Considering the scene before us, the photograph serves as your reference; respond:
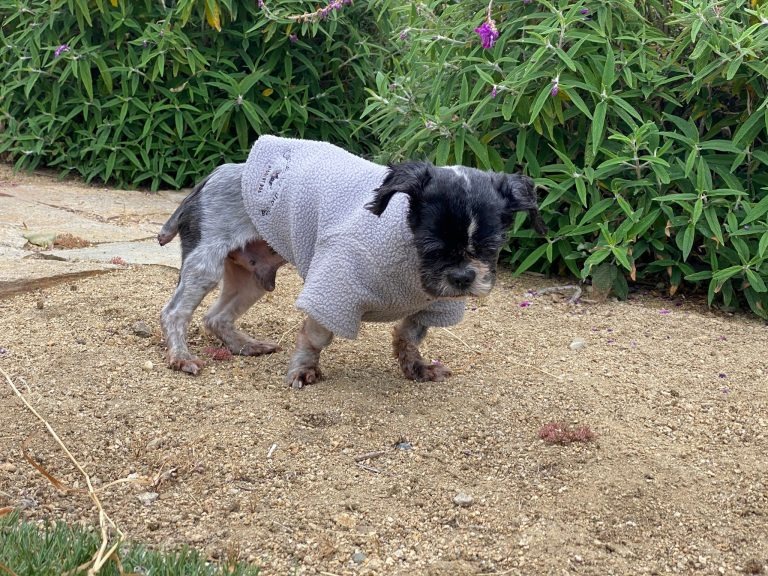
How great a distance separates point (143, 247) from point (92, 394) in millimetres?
3019

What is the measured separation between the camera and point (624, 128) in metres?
6.52

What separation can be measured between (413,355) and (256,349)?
1002mm

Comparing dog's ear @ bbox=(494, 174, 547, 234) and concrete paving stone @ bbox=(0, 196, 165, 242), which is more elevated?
dog's ear @ bbox=(494, 174, 547, 234)

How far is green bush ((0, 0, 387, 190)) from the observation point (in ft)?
29.6

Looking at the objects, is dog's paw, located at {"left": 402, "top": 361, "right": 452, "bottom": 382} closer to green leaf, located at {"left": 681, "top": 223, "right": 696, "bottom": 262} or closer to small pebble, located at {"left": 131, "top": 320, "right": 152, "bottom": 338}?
small pebble, located at {"left": 131, "top": 320, "right": 152, "bottom": 338}

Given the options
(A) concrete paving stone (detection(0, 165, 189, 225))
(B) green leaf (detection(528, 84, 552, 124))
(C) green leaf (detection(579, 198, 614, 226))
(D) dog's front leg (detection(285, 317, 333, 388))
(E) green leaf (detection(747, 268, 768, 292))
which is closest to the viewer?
(D) dog's front leg (detection(285, 317, 333, 388))

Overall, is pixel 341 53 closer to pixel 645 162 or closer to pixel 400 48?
pixel 400 48

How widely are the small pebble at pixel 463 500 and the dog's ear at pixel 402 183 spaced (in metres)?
1.34

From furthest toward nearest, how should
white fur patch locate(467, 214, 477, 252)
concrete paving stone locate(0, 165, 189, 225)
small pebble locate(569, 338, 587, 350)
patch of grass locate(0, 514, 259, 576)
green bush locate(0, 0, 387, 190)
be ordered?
green bush locate(0, 0, 387, 190)
concrete paving stone locate(0, 165, 189, 225)
small pebble locate(569, 338, 587, 350)
white fur patch locate(467, 214, 477, 252)
patch of grass locate(0, 514, 259, 576)

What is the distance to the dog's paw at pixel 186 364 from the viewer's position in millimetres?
4918

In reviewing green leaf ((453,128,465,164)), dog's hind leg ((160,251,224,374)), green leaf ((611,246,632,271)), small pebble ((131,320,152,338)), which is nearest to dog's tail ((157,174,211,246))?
dog's hind leg ((160,251,224,374))

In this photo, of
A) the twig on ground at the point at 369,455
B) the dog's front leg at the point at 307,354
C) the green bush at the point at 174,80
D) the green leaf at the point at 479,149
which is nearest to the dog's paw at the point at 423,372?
the dog's front leg at the point at 307,354

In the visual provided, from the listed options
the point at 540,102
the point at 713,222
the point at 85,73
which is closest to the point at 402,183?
the point at 540,102

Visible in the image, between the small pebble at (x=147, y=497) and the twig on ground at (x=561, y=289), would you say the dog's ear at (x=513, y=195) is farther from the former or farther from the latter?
the twig on ground at (x=561, y=289)
